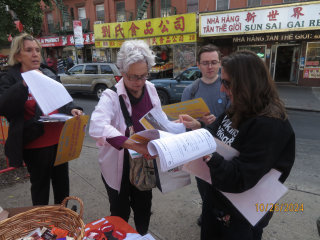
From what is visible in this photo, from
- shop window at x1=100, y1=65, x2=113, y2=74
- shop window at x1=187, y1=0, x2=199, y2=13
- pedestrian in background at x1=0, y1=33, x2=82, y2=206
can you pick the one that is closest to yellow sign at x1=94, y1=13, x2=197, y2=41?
shop window at x1=187, y1=0, x2=199, y2=13

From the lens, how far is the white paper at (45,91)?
165 cm

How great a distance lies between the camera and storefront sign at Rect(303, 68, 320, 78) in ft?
38.7

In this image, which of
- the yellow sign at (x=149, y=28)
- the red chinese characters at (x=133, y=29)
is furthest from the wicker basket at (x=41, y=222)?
the red chinese characters at (x=133, y=29)

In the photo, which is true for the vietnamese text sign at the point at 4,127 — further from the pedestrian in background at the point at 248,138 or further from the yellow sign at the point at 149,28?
the yellow sign at the point at 149,28

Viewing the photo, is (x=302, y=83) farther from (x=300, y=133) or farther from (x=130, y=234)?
(x=130, y=234)

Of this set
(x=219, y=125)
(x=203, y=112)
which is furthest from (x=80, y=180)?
(x=219, y=125)

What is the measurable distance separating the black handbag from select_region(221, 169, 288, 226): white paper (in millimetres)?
1771

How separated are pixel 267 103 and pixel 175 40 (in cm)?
1219

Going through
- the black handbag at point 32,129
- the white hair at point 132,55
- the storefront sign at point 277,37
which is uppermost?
the storefront sign at point 277,37

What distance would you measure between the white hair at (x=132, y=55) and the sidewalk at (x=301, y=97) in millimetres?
8287

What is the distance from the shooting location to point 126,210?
196cm

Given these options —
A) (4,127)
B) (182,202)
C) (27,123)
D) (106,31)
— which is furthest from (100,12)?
(182,202)

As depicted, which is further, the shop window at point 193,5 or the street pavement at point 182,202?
the shop window at point 193,5

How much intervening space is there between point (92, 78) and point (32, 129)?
27.7 feet
